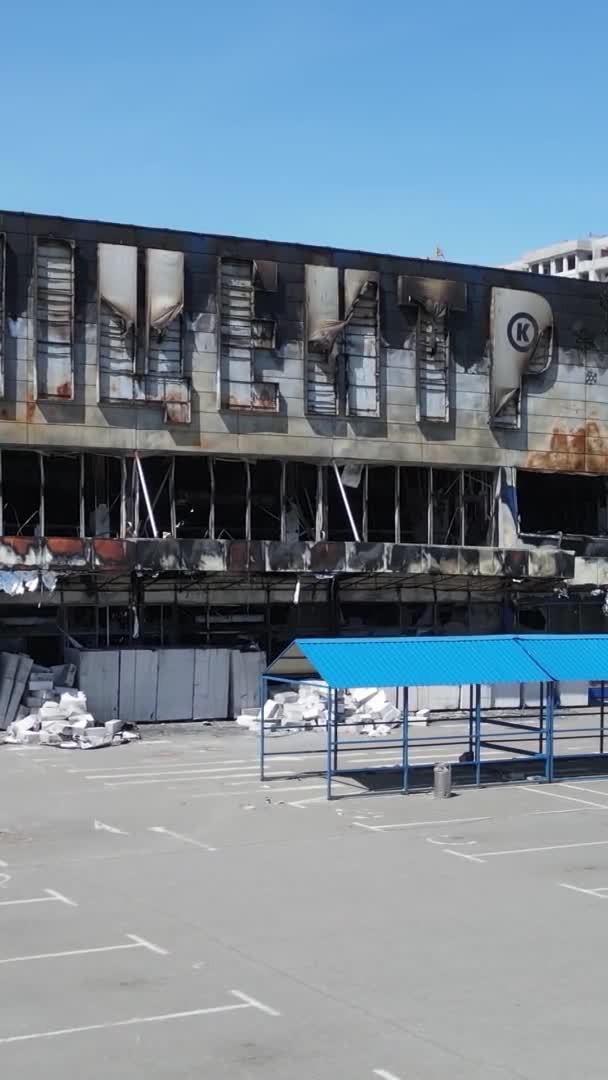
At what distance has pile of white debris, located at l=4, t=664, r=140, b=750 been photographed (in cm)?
3419

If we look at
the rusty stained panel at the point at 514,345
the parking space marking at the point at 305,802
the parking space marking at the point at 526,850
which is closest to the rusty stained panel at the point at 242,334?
the rusty stained panel at the point at 514,345

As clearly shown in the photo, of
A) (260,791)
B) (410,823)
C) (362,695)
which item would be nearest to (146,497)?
(362,695)

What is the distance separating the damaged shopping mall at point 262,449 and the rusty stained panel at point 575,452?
0.08m

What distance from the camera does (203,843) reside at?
2184cm

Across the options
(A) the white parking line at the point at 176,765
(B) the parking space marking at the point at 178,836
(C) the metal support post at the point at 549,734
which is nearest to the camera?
(B) the parking space marking at the point at 178,836

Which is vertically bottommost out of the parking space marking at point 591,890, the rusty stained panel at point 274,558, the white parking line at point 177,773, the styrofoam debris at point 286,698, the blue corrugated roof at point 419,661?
the white parking line at point 177,773

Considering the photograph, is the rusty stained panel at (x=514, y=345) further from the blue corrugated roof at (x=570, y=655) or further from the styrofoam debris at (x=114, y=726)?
the styrofoam debris at (x=114, y=726)

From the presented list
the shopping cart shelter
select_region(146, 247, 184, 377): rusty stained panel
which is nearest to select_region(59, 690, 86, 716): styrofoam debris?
the shopping cart shelter

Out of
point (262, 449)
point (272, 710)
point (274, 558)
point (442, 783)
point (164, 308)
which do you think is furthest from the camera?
point (262, 449)

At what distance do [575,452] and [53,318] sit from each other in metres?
18.7

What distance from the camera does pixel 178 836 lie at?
22469mm

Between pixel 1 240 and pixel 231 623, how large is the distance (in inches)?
538

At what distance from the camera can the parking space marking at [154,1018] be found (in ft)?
38.8

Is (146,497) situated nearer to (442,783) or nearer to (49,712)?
(49,712)
